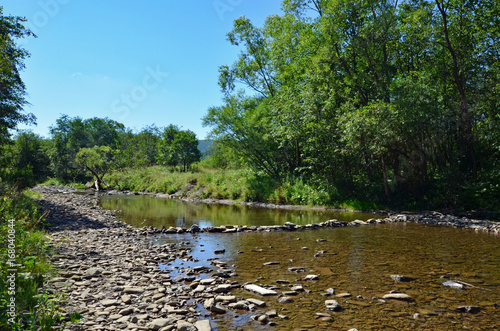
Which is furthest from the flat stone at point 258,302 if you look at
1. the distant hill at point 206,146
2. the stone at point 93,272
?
the distant hill at point 206,146

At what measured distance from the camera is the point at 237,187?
1214 inches

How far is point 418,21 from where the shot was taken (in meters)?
18.3

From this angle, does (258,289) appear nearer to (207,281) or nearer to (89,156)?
(207,281)

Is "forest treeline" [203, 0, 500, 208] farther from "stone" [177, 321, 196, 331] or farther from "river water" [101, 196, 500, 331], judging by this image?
"stone" [177, 321, 196, 331]

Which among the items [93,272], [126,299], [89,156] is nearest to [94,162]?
[89,156]

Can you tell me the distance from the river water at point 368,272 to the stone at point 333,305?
0.08 metres

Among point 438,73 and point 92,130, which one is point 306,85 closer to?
point 438,73

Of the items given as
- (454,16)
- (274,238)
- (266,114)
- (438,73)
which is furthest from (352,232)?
(266,114)

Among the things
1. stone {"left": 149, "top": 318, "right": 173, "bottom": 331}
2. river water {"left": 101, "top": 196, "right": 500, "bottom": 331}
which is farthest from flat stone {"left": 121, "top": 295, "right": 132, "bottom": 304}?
river water {"left": 101, "top": 196, "right": 500, "bottom": 331}

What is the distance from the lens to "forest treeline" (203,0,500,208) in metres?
17.4

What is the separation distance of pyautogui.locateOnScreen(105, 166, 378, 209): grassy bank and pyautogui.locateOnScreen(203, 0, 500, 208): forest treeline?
0.98 meters

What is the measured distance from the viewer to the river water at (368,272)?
211 inches

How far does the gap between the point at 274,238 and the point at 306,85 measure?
15.2m

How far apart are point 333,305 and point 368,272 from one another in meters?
2.63
